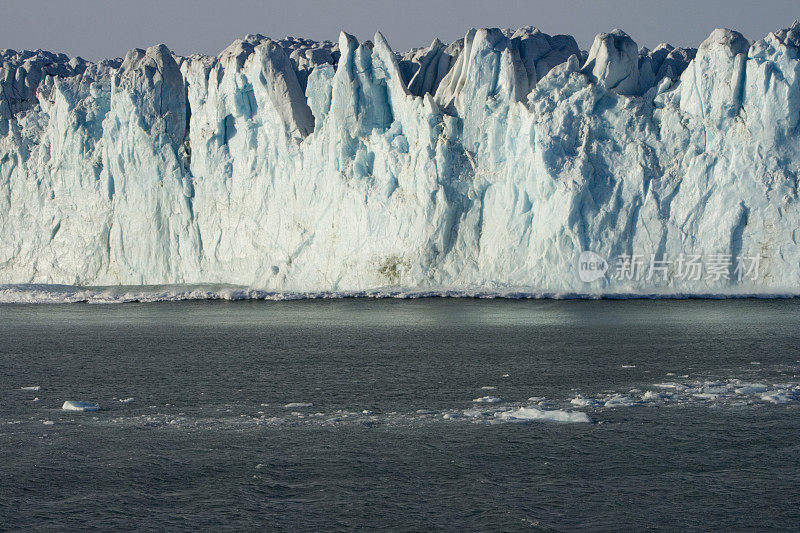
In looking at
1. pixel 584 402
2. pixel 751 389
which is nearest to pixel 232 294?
pixel 584 402

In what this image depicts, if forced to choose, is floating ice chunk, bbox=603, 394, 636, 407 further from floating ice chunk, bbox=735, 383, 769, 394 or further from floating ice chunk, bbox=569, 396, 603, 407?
floating ice chunk, bbox=735, 383, 769, 394

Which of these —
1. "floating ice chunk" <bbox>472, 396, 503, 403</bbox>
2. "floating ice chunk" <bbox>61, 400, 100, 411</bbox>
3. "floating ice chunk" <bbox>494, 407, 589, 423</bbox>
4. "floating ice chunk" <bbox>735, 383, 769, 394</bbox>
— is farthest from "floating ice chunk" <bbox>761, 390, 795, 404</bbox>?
"floating ice chunk" <bbox>61, 400, 100, 411</bbox>

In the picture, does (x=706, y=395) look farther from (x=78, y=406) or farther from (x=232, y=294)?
(x=232, y=294)

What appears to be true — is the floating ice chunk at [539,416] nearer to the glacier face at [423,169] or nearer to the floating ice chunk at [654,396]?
the floating ice chunk at [654,396]

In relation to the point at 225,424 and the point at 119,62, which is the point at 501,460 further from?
the point at 119,62

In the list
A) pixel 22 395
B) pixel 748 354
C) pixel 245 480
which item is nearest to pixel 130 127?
pixel 22 395

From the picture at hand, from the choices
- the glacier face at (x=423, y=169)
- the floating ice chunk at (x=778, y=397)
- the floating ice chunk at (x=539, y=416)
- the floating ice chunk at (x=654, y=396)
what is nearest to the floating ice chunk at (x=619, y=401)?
the floating ice chunk at (x=654, y=396)
